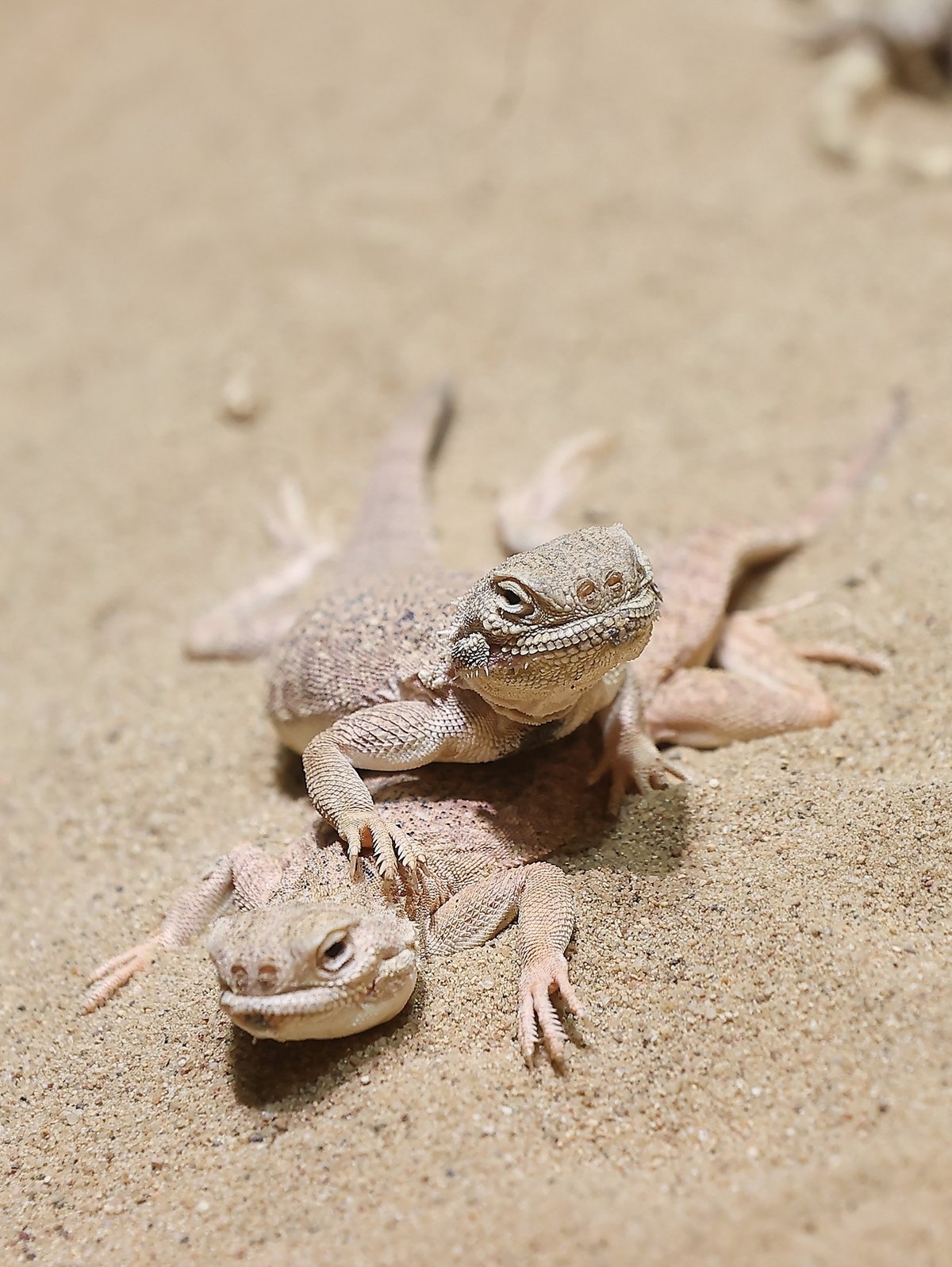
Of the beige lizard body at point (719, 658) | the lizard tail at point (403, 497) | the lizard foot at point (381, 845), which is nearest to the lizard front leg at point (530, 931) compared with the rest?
the lizard foot at point (381, 845)

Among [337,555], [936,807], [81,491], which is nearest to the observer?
[936,807]

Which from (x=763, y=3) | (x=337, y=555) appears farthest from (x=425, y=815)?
(x=763, y=3)


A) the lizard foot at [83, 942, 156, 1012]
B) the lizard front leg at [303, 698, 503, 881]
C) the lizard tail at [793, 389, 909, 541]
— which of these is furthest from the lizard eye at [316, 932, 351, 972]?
the lizard tail at [793, 389, 909, 541]

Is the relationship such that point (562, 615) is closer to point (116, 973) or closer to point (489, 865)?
point (489, 865)

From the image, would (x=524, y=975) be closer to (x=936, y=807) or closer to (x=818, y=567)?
(x=936, y=807)

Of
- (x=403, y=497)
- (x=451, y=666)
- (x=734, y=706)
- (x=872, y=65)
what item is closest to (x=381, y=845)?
(x=451, y=666)

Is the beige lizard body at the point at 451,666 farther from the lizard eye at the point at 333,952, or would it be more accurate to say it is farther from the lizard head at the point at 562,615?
the lizard eye at the point at 333,952

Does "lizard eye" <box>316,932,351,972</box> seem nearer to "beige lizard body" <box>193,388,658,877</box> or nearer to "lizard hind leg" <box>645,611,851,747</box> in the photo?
"beige lizard body" <box>193,388,658,877</box>
